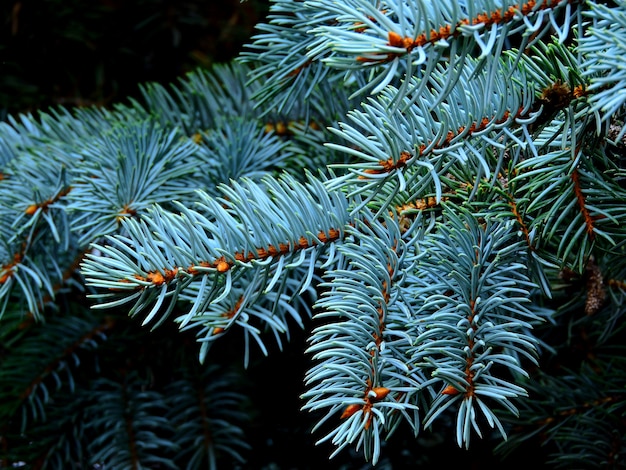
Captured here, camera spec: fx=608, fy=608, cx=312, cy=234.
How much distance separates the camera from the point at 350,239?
0.37 metres

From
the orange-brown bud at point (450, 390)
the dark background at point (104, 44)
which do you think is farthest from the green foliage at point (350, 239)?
the dark background at point (104, 44)

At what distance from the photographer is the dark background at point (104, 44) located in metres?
0.85

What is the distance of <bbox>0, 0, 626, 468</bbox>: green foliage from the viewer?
302mm

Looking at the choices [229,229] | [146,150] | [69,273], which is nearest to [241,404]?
[69,273]

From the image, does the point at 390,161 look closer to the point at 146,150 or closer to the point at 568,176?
the point at 568,176

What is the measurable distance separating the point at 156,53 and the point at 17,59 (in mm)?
201

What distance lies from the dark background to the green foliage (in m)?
0.25

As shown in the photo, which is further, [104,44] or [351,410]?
[104,44]

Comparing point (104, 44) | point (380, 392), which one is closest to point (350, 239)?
point (380, 392)

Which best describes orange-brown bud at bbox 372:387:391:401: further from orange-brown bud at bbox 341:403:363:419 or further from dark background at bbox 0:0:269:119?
dark background at bbox 0:0:269:119

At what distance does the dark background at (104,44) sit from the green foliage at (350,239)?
0.25 meters

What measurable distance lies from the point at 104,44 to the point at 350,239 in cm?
70

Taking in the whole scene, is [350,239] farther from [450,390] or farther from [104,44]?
[104,44]

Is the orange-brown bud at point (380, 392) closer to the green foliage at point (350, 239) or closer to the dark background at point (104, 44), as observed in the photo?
the green foliage at point (350, 239)
